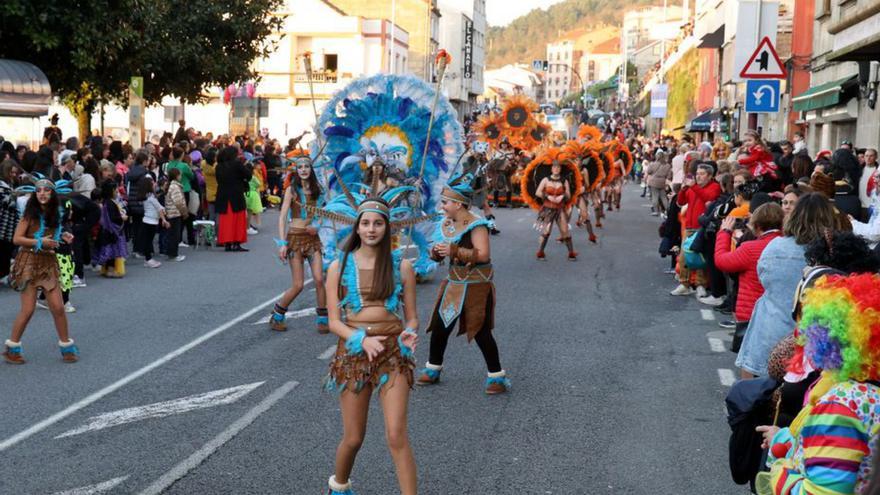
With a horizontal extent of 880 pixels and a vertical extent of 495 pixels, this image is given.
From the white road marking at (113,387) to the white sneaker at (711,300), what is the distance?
18.4ft

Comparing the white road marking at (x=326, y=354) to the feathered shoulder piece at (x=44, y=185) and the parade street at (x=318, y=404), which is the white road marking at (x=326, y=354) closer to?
the parade street at (x=318, y=404)

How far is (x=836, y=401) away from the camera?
388 cm

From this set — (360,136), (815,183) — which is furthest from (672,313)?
(360,136)

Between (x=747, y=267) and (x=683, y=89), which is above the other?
(x=683, y=89)

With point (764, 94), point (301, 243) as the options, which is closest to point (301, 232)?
point (301, 243)

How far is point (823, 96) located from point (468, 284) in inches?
704

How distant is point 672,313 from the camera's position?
1345 cm

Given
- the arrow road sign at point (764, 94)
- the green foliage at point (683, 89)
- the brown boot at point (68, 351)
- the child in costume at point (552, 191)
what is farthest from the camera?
the green foliage at point (683, 89)

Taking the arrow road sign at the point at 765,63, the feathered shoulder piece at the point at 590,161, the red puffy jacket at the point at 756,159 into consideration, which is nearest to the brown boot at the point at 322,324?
the red puffy jacket at the point at 756,159

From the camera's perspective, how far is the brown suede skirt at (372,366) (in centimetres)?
575

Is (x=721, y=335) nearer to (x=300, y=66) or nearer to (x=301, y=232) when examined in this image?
(x=301, y=232)

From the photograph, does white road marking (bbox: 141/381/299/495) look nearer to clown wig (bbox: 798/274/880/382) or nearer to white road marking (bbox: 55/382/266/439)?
white road marking (bbox: 55/382/266/439)

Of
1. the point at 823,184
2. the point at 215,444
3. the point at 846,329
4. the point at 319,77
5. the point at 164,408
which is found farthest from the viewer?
the point at 319,77

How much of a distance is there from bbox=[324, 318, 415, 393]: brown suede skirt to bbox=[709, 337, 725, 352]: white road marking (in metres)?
6.02
